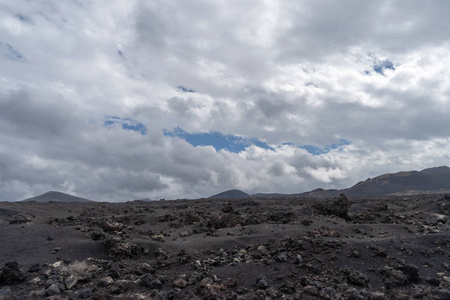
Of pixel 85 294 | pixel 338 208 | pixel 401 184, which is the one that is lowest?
pixel 85 294

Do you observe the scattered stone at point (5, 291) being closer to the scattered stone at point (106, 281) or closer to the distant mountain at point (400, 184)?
the scattered stone at point (106, 281)

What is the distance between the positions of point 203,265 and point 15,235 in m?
10.6

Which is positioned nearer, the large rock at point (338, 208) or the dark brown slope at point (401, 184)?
the large rock at point (338, 208)

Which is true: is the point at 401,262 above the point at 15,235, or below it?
below

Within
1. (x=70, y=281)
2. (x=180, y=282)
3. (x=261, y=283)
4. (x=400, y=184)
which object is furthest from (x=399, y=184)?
(x=70, y=281)

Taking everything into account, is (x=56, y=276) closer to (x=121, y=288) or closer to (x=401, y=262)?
(x=121, y=288)

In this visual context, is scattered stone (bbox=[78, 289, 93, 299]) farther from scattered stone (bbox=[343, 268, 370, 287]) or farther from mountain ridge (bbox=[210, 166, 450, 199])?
mountain ridge (bbox=[210, 166, 450, 199])

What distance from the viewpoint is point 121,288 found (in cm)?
1008

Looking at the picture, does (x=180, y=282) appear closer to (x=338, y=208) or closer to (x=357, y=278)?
(x=357, y=278)

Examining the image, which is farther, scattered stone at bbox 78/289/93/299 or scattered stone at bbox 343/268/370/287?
scattered stone at bbox 343/268/370/287

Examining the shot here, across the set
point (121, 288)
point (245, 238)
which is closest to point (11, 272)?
point (121, 288)

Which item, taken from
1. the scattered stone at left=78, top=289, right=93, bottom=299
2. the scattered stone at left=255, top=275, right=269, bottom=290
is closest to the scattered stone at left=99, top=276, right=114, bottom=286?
the scattered stone at left=78, top=289, right=93, bottom=299

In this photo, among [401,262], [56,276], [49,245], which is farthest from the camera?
[49,245]

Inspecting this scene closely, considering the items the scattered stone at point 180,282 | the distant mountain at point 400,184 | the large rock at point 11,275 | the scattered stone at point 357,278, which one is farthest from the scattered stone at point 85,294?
the distant mountain at point 400,184
